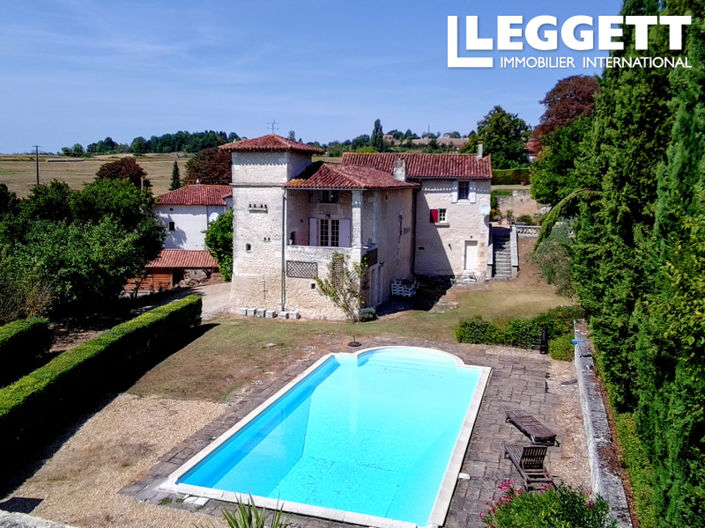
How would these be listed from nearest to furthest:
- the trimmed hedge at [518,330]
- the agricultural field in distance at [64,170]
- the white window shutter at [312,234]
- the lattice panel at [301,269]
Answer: the trimmed hedge at [518,330]
the lattice panel at [301,269]
the white window shutter at [312,234]
the agricultural field in distance at [64,170]

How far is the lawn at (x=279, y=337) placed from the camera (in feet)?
55.4

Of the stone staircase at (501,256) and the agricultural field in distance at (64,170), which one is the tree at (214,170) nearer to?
the agricultural field in distance at (64,170)

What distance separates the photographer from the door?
32.7 m

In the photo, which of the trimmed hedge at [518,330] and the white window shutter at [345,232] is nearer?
the trimmed hedge at [518,330]

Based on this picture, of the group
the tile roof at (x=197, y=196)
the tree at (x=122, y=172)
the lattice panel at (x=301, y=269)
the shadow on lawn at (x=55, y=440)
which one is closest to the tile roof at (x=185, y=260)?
the tile roof at (x=197, y=196)

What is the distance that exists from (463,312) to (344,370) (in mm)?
9048

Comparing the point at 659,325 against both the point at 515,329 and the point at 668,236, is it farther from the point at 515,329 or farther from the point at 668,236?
the point at 515,329

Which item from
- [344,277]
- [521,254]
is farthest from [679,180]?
[521,254]

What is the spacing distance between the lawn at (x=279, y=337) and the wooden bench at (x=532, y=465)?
27.7 ft

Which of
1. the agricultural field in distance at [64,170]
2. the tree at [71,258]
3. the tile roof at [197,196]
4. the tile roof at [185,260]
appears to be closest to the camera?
the tree at [71,258]

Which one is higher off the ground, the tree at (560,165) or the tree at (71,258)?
the tree at (560,165)

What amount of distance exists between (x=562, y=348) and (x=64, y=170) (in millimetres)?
91814

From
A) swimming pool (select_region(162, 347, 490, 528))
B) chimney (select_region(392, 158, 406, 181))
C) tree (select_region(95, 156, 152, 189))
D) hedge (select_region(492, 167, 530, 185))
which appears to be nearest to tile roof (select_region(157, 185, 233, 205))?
chimney (select_region(392, 158, 406, 181))

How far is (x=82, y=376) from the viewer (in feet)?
49.4
